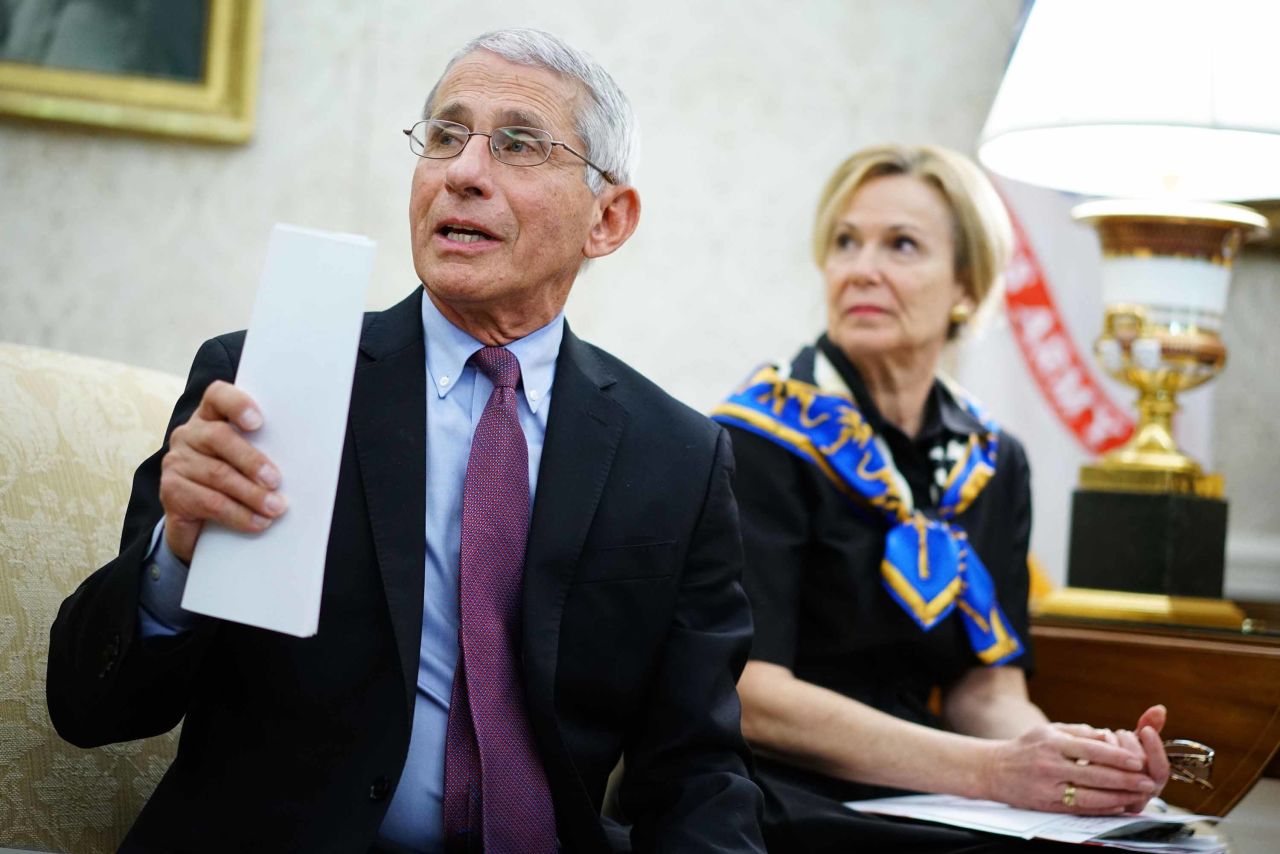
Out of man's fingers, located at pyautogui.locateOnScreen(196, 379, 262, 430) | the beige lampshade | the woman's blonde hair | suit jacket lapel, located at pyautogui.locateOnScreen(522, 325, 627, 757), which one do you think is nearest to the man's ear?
suit jacket lapel, located at pyautogui.locateOnScreen(522, 325, 627, 757)

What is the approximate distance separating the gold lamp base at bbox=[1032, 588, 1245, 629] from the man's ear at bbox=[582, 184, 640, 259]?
1243mm

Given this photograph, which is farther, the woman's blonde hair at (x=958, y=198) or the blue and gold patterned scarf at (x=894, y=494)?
the woman's blonde hair at (x=958, y=198)

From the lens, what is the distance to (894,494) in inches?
82.0

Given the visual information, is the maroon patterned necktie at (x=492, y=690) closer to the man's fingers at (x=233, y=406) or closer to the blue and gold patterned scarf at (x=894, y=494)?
the man's fingers at (x=233, y=406)

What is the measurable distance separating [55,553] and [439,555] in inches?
18.6

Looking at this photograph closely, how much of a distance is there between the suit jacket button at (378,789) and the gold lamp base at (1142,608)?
1.54 metres

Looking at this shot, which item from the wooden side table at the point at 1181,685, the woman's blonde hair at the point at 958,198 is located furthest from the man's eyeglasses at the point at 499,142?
the wooden side table at the point at 1181,685

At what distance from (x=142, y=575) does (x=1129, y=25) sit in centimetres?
182

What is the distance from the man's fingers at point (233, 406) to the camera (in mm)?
1116

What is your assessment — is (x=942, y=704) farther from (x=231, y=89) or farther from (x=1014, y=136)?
(x=231, y=89)

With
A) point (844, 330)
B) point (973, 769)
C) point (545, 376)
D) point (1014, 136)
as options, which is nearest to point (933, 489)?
point (844, 330)

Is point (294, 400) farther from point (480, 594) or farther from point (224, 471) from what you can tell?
point (480, 594)

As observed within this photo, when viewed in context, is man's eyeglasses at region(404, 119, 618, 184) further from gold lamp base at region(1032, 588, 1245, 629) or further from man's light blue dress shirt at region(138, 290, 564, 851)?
gold lamp base at region(1032, 588, 1245, 629)

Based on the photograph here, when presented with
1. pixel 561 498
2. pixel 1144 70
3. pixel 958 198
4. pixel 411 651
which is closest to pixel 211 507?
pixel 411 651
